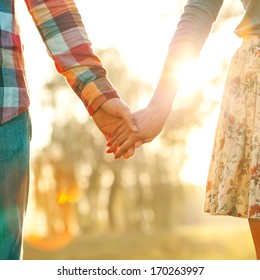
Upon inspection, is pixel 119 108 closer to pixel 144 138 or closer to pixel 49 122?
pixel 144 138

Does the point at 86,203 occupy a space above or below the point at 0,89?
below

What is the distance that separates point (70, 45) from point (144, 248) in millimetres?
22811

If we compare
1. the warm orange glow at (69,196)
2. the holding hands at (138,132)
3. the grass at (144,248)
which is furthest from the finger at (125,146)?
the warm orange glow at (69,196)

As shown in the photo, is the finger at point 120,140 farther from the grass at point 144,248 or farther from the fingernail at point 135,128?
the grass at point 144,248

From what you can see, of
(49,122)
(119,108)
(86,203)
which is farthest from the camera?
(86,203)

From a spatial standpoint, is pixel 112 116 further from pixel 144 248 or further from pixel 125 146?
pixel 144 248

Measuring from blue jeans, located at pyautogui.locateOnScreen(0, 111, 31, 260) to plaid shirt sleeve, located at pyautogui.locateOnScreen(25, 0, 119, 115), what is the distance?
24.5 inches

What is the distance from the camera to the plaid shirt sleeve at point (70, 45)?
3250mm

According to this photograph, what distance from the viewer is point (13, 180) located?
8.90 ft

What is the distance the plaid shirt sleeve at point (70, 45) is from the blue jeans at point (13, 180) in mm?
622
